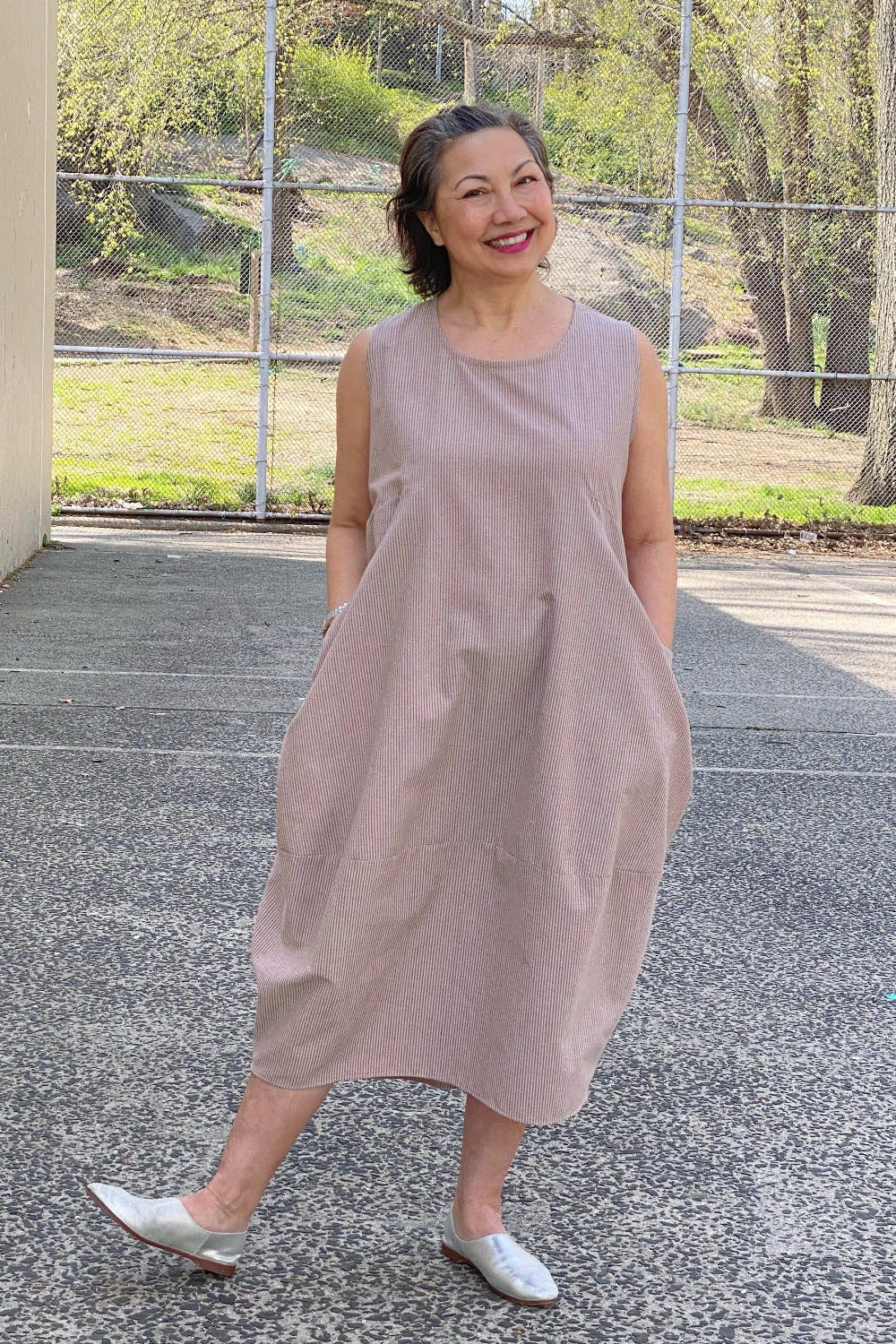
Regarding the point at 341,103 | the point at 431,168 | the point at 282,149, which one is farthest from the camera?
the point at 341,103

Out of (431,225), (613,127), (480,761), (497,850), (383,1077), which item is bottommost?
(383,1077)

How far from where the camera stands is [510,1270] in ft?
8.68

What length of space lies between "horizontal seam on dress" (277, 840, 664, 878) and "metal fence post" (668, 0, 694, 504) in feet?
35.8

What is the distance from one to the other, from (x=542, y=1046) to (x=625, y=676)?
1.79 ft

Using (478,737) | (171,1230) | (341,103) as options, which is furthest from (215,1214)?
(341,103)

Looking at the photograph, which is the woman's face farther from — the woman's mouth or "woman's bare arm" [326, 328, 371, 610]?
"woman's bare arm" [326, 328, 371, 610]

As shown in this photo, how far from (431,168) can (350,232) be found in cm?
1153

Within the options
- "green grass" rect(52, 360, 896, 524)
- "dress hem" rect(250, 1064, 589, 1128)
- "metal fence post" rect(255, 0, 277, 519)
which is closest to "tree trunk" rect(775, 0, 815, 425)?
"green grass" rect(52, 360, 896, 524)

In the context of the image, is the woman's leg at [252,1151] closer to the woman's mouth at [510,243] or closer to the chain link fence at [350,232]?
the woman's mouth at [510,243]

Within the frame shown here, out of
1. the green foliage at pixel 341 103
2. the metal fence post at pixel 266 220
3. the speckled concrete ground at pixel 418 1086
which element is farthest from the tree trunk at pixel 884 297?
the speckled concrete ground at pixel 418 1086

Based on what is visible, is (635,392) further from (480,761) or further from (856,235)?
(856,235)

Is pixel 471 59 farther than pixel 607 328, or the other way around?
pixel 471 59

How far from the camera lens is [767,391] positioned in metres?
16.6

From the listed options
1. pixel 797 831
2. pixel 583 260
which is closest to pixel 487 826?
pixel 797 831
